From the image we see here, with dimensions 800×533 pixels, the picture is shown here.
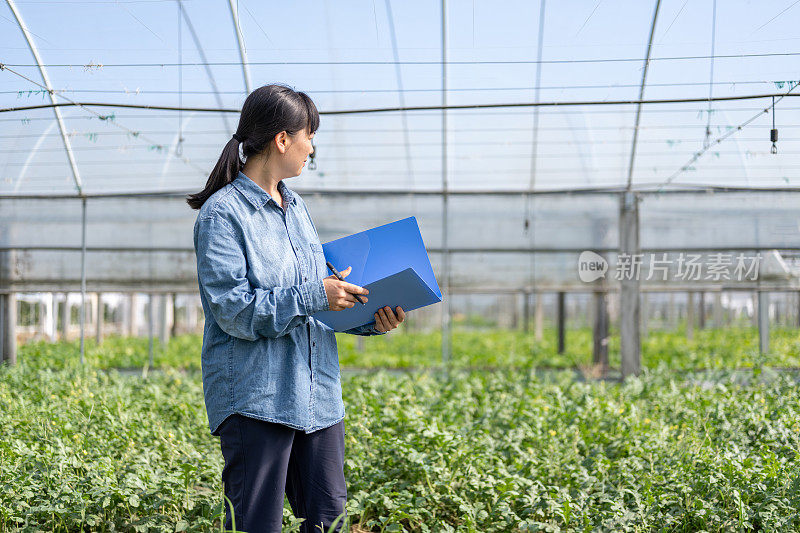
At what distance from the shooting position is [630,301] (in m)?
6.75

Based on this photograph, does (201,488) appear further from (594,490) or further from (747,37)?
(747,37)

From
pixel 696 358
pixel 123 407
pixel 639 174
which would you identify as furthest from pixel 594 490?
pixel 696 358

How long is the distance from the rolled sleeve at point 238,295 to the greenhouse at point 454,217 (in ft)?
0.37

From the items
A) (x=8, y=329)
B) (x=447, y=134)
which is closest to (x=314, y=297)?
(x=447, y=134)

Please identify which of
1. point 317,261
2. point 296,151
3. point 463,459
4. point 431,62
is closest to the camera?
point 296,151

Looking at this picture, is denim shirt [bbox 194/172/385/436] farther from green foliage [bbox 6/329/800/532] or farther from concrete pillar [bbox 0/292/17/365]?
concrete pillar [bbox 0/292/17/365]

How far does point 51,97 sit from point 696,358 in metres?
7.52

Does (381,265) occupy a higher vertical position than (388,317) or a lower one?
higher

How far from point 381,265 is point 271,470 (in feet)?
1.89

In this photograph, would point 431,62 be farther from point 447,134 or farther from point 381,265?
point 381,265

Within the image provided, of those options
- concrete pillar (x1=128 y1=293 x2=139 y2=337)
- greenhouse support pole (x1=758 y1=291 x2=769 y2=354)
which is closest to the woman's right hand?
greenhouse support pole (x1=758 y1=291 x2=769 y2=354)

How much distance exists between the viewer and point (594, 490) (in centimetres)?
307

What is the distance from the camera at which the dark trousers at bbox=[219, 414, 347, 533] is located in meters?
1.67

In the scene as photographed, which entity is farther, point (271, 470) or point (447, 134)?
point (447, 134)
